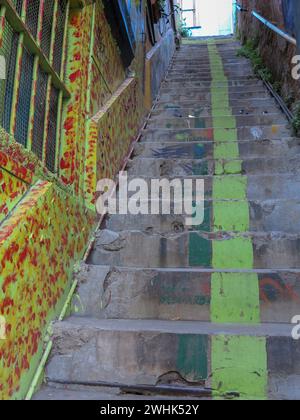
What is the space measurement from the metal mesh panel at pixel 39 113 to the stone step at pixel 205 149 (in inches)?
64.6

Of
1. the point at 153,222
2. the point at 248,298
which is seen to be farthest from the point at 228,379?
the point at 153,222

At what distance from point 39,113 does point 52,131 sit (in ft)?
0.66

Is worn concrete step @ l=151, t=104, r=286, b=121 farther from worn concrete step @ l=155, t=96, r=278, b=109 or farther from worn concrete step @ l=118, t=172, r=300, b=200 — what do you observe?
worn concrete step @ l=118, t=172, r=300, b=200

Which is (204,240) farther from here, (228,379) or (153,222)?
(228,379)

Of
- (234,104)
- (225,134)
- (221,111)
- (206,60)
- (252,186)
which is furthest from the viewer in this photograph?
(206,60)

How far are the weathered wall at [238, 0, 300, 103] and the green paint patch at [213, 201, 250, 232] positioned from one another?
1892 mm

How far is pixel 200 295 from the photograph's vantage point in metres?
2.00

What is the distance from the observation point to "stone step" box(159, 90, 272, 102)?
515cm

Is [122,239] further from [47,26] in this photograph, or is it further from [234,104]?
[234,104]

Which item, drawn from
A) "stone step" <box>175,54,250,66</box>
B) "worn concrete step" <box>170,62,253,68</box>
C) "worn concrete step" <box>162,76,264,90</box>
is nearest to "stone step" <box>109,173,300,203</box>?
"worn concrete step" <box>162,76,264,90</box>

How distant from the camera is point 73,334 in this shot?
1.78 meters

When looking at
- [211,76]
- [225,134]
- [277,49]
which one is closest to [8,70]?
[225,134]

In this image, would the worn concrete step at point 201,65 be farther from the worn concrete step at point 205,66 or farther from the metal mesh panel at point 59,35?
the metal mesh panel at point 59,35
